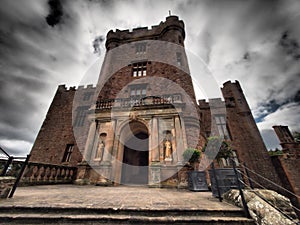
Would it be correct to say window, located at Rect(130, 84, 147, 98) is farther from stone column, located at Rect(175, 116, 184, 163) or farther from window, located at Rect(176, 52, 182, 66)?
stone column, located at Rect(175, 116, 184, 163)

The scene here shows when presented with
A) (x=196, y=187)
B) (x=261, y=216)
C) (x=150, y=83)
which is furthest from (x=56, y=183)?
(x=150, y=83)

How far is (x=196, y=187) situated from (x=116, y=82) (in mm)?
10991

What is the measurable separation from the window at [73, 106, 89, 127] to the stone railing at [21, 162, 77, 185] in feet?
22.9

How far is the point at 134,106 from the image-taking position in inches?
345

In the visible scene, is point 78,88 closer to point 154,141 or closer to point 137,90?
point 137,90

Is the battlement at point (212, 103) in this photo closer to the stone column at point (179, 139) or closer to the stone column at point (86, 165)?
the stone column at point (179, 139)

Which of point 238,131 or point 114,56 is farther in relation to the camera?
point 114,56

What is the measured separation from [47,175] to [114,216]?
6.51 metres

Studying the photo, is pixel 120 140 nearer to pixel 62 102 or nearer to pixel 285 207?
pixel 285 207

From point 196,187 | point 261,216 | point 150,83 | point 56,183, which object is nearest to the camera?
point 261,216

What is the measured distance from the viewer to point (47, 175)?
6.68 meters

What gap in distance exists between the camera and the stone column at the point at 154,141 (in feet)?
23.8

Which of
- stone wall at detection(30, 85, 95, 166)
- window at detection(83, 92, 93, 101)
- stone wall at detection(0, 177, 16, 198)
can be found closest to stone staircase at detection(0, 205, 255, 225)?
stone wall at detection(0, 177, 16, 198)

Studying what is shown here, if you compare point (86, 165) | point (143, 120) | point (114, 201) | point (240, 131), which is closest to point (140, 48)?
point (143, 120)
